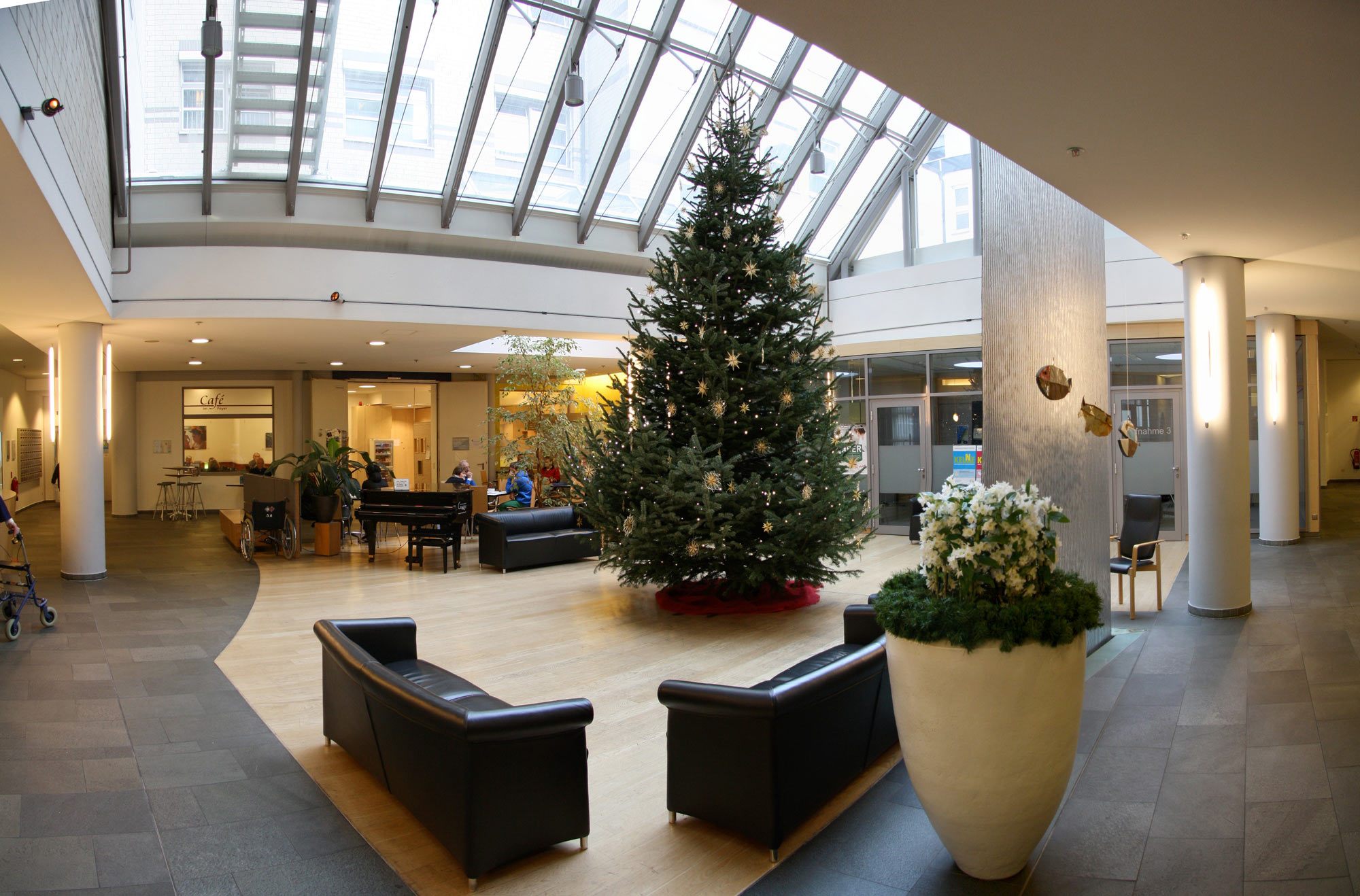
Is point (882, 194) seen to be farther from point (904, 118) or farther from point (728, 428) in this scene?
point (728, 428)

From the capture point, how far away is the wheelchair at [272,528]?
1202 centimetres

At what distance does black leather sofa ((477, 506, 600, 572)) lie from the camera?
11062mm

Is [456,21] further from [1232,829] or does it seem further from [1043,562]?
[1232,829]

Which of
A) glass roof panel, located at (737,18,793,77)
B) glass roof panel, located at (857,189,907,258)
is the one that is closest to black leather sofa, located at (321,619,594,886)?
glass roof panel, located at (737,18,793,77)

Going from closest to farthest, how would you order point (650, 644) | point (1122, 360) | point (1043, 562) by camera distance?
1. point (1043, 562)
2. point (650, 644)
3. point (1122, 360)

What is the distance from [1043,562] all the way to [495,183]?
1124 cm

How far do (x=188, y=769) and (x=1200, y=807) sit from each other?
4.89 m

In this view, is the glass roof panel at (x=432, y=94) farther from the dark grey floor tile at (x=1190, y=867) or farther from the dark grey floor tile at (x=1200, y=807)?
the dark grey floor tile at (x=1190, y=867)

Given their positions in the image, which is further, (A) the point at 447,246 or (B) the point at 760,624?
(A) the point at 447,246

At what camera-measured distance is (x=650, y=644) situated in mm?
7000

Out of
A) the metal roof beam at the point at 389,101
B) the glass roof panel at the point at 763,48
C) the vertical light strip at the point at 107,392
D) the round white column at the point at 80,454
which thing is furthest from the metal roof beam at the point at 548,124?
the round white column at the point at 80,454

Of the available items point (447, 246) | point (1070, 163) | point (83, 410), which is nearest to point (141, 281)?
point (83, 410)

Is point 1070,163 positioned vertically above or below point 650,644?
above

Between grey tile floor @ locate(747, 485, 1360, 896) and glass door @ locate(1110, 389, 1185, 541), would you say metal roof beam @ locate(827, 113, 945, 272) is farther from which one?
grey tile floor @ locate(747, 485, 1360, 896)
